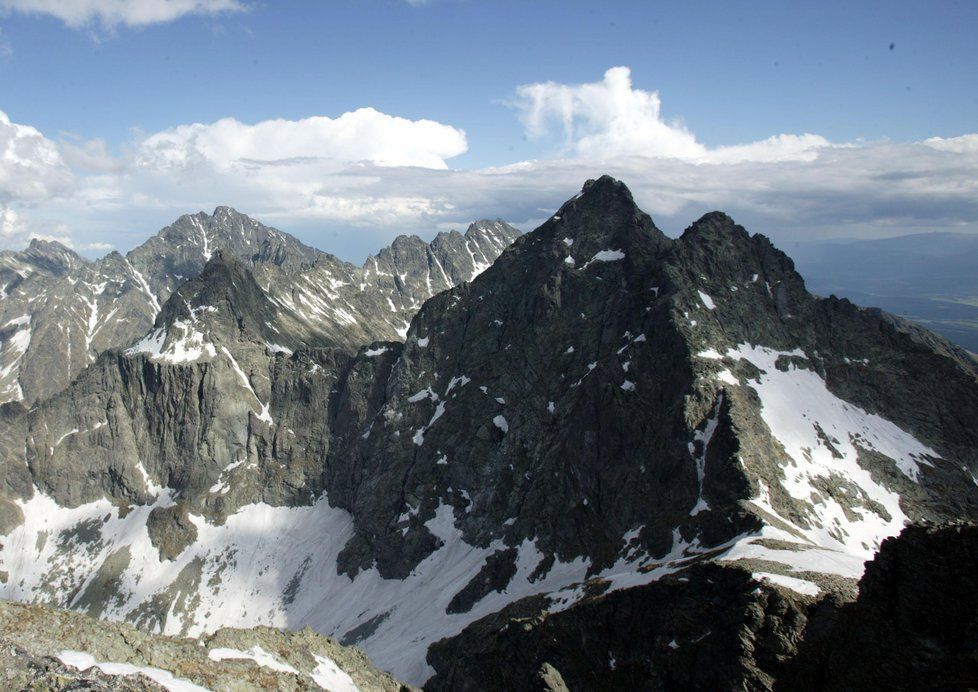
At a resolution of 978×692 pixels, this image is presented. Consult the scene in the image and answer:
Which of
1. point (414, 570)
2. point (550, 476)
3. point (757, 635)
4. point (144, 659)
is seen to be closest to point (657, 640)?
point (757, 635)

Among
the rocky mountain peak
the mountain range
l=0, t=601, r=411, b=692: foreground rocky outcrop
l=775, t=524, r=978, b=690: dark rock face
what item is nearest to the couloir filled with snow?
the mountain range

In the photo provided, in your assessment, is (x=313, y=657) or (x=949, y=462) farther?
(x=949, y=462)

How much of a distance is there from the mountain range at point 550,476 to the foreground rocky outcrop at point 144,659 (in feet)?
76.8

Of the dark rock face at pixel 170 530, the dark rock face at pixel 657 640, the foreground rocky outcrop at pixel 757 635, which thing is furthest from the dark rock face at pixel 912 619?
the dark rock face at pixel 170 530

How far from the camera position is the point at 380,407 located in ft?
605

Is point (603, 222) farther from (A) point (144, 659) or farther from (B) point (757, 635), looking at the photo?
(A) point (144, 659)

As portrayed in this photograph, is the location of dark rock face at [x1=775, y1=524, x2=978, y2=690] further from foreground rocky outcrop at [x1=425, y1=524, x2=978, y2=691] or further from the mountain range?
the mountain range

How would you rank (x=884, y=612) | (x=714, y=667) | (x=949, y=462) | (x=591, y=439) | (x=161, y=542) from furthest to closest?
(x=161, y=542) < (x=591, y=439) < (x=949, y=462) < (x=714, y=667) < (x=884, y=612)

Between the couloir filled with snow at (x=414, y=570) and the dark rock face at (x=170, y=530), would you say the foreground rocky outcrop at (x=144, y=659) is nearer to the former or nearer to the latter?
the couloir filled with snow at (x=414, y=570)

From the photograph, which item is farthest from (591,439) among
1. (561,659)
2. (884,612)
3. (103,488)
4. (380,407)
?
(103,488)

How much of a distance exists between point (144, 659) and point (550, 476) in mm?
85178

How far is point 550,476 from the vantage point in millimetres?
118562

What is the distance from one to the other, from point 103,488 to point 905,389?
702 feet

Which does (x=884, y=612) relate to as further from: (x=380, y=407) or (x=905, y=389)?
(x=380, y=407)
